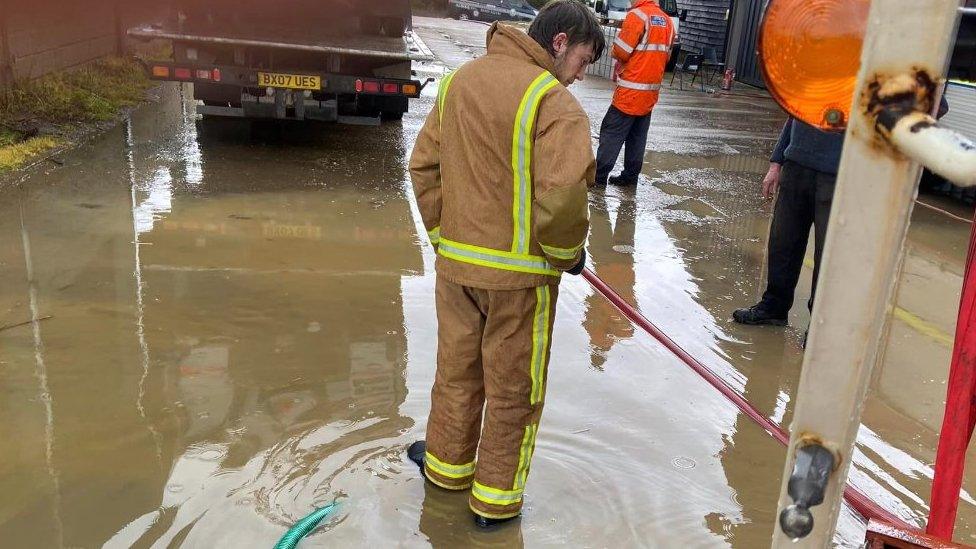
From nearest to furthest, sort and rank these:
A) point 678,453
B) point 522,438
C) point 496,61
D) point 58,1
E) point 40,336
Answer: point 496,61
point 522,438
point 678,453
point 40,336
point 58,1

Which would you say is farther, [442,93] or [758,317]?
[758,317]

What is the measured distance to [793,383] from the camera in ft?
14.2

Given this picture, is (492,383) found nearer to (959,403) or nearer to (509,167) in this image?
(509,167)

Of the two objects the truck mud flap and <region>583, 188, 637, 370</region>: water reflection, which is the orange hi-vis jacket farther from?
the truck mud flap

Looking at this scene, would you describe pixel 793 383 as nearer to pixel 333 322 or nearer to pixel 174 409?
pixel 333 322

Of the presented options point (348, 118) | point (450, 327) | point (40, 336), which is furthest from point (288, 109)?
point (450, 327)

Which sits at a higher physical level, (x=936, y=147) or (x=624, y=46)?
(x=936, y=147)

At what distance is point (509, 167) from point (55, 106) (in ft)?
25.9

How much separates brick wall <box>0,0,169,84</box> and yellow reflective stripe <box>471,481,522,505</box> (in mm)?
8284

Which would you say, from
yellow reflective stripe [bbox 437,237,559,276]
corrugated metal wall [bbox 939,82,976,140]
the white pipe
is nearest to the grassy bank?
yellow reflective stripe [bbox 437,237,559,276]

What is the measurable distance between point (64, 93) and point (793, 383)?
8306mm

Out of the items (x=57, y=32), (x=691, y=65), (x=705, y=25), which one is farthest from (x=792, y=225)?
(x=705, y=25)

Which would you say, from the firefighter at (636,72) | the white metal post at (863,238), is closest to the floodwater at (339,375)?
the firefighter at (636,72)

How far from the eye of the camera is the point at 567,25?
9.11 ft
